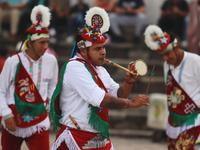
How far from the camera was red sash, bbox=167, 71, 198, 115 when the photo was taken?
176 inches

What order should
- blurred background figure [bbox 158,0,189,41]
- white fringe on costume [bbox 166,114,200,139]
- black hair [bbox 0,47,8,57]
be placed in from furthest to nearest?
blurred background figure [bbox 158,0,189,41]
black hair [bbox 0,47,8,57]
white fringe on costume [bbox 166,114,200,139]

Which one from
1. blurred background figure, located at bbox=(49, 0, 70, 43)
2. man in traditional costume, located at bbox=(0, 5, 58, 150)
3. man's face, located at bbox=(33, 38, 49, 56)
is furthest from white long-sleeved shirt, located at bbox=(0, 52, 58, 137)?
blurred background figure, located at bbox=(49, 0, 70, 43)

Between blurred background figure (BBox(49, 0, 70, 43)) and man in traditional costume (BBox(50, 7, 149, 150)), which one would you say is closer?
man in traditional costume (BBox(50, 7, 149, 150))

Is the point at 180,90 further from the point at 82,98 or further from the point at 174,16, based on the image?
the point at 174,16

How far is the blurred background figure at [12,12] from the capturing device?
10.1m

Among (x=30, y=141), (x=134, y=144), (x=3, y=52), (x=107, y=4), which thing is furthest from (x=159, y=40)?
(x=107, y=4)

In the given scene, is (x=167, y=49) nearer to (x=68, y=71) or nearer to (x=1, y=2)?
(x=68, y=71)

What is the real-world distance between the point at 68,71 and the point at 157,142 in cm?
422

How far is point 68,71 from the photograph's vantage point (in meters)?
3.06

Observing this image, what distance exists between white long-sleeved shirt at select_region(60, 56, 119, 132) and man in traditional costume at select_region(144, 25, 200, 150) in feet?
5.22

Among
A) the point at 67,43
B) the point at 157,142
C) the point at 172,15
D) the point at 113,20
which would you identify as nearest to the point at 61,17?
the point at 67,43

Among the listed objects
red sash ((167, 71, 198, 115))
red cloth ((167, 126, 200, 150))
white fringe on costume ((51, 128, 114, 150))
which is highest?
white fringe on costume ((51, 128, 114, 150))

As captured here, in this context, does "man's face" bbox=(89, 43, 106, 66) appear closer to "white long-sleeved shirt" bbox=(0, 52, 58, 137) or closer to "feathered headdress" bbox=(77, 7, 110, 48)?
"feathered headdress" bbox=(77, 7, 110, 48)

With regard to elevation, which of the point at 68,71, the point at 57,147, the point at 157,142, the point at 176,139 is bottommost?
the point at 157,142
